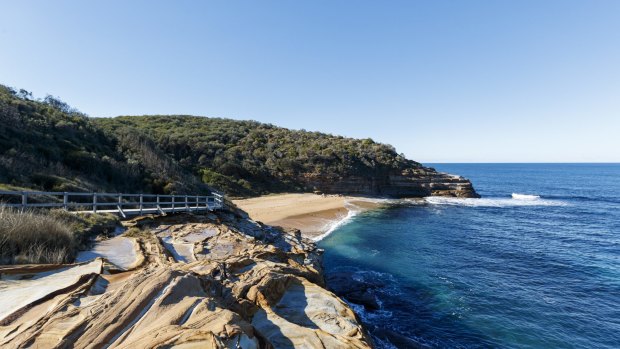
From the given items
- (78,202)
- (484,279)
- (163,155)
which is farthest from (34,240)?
(163,155)

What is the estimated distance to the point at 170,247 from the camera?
354 inches

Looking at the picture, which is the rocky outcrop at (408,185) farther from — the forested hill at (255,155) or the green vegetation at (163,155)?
the forested hill at (255,155)

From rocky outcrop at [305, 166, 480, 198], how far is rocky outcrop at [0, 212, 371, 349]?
136ft

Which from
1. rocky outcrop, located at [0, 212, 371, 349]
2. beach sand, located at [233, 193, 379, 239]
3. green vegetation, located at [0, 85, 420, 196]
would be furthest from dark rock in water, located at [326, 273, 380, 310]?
green vegetation, located at [0, 85, 420, 196]

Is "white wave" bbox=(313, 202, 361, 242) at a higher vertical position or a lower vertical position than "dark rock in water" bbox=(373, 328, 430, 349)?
higher

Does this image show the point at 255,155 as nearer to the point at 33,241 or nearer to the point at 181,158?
the point at 181,158

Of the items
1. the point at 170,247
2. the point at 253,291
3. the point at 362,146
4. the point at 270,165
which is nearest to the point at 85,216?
the point at 170,247

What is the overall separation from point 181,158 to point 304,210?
20012 millimetres

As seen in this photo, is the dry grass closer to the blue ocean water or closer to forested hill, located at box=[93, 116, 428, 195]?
the blue ocean water

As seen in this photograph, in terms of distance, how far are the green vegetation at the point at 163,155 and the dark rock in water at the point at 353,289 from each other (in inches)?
463

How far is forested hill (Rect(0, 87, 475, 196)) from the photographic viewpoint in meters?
15.8

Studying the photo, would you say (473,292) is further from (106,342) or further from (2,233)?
(2,233)

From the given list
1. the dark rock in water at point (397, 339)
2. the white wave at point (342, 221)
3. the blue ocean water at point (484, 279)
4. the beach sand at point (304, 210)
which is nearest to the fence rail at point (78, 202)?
the blue ocean water at point (484, 279)

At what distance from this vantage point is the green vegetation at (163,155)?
1530 cm
